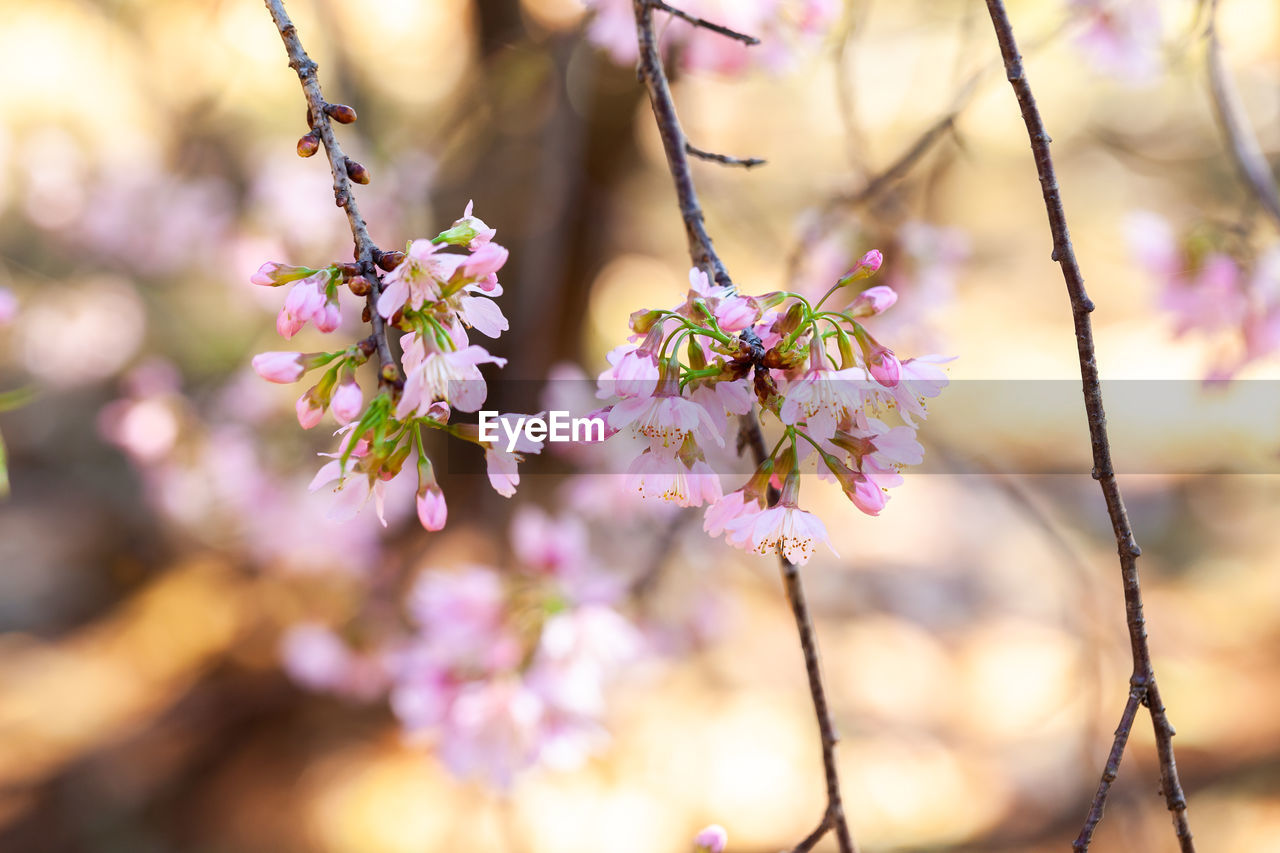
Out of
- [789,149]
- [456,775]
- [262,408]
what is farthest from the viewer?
[789,149]

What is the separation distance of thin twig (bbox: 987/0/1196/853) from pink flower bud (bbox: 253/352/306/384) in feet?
Answer: 1.16

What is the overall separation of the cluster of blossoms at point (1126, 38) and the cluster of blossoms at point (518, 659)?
109cm

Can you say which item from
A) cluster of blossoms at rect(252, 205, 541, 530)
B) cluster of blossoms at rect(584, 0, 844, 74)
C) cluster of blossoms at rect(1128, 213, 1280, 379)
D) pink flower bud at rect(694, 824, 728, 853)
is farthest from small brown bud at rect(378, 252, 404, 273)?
cluster of blossoms at rect(1128, 213, 1280, 379)

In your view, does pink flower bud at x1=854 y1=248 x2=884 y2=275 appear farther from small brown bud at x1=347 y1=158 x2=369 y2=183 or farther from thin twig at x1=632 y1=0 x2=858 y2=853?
small brown bud at x1=347 y1=158 x2=369 y2=183

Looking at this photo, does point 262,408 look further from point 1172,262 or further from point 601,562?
point 1172,262

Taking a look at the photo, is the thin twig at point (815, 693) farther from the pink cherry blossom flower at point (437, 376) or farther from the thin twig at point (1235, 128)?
the thin twig at point (1235, 128)

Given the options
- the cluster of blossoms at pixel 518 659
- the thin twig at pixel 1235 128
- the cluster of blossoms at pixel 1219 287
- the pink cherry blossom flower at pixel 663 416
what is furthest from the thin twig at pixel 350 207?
the cluster of blossoms at pixel 1219 287

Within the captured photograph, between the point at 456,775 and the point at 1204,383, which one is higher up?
the point at 1204,383

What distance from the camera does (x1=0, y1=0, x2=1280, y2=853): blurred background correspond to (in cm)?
144

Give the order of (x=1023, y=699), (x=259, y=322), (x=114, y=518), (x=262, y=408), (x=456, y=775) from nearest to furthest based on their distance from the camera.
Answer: (x=456, y=775) < (x=262, y=408) < (x=1023, y=699) < (x=259, y=322) < (x=114, y=518)

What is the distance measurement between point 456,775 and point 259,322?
4.88 ft

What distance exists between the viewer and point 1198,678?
1.93 m

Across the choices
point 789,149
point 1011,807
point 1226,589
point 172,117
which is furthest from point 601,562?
point 789,149

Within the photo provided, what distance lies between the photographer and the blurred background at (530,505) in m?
1.44
